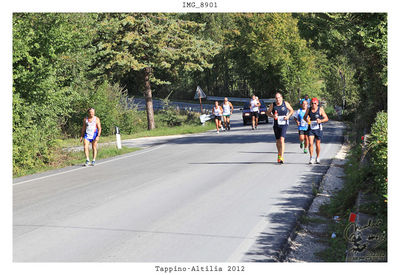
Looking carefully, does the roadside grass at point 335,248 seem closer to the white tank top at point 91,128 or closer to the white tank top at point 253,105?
the white tank top at point 91,128

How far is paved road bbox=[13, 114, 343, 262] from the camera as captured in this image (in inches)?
280

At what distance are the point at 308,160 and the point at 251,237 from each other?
8452 millimetres

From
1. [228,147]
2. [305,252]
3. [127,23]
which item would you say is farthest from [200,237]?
[127,23]

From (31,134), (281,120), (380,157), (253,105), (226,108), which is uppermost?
(253,105)

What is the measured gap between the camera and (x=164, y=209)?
31.7 feet

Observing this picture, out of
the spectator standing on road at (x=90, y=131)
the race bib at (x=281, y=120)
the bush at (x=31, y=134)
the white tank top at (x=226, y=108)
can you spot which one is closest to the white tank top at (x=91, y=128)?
the spectator standing on road at (x=90, y=131)

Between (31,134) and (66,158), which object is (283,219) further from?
(66,158)

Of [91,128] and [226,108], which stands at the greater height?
[226,108]

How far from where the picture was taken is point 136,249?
713cm

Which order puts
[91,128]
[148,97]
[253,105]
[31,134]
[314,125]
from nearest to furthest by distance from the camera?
1. [314,125]
2. [31,134]
3. [91,128]
4. [253,105]
5. [148,97]

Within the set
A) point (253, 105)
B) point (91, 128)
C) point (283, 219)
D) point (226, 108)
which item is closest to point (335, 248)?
point (283, 219)

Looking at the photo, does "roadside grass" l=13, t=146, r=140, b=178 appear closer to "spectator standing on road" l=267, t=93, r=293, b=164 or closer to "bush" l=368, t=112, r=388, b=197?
"spectator standing on road" l=267, t=93, r=293, b=164

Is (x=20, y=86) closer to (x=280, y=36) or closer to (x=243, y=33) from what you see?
(x=280, y=36)

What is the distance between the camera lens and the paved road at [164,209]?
7105 millimetres
